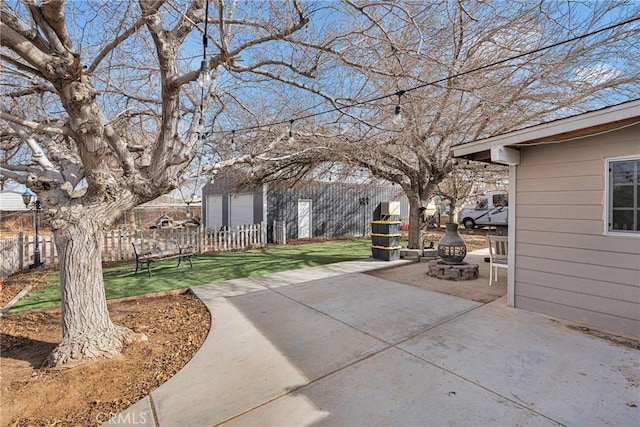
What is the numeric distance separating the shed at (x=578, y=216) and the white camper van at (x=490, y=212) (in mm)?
14260

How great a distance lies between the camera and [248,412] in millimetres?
2324

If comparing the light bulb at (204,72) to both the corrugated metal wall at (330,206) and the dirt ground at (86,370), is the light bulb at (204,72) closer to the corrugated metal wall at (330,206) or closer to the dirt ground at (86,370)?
the dirt ground at (86,370)

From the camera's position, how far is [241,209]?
1518 cm

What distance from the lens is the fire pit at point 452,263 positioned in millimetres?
6367

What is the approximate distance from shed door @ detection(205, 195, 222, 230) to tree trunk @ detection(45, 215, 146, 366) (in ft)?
44.9

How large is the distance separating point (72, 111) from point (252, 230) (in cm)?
964

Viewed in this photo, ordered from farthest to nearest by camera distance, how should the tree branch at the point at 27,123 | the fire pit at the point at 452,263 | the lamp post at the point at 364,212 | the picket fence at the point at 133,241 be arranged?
1. the lamp post at the point at 364,212
2. the picket fence at the point at 133,241
3. the fire pit at the point at 452,263
4. the tree branch at the point at 27,123

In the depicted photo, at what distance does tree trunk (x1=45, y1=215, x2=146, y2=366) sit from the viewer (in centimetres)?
323

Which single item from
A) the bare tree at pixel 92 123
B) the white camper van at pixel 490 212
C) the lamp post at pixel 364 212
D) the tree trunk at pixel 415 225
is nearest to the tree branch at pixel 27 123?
the bare tree at pixel 92 123

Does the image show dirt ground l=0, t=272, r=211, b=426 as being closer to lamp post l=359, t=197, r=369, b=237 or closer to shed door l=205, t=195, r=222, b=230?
shed door l=205, t=195, r=222, b=230

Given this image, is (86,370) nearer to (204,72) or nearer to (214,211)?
(204,72)

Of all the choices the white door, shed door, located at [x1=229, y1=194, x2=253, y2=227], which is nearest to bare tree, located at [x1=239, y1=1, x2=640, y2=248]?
the white door
